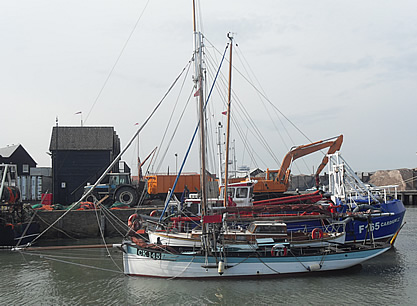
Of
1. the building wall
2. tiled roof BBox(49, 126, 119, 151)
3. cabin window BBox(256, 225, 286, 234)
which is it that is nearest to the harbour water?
cabin window BBox(256, 225, 286, 234)

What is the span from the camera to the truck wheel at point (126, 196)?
3831 cm

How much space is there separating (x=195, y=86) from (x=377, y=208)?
13.5 meters

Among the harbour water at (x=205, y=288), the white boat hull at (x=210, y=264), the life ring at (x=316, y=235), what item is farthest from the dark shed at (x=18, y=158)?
the life ring at (x=316, y=235)

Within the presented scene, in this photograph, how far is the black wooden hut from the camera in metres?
46.7

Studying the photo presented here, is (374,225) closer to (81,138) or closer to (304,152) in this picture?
(304,152)

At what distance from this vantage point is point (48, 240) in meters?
32.2

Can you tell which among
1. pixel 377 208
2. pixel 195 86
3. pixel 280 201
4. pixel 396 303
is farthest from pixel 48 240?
pixel 396 303

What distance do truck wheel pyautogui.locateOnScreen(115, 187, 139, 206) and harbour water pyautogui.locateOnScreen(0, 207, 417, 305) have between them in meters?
16.6

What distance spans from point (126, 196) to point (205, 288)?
22469 mm

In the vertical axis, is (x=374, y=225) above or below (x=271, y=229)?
below

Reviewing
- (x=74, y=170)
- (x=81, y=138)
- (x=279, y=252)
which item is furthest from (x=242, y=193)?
(x=81, y=138)

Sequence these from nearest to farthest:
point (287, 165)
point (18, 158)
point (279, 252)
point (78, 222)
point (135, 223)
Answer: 1. point (279, 252)
2. point (135, 223)
3. point (78, 222)
4. point (287, 165)
5. point (18, 158)

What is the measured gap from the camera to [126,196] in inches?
1518

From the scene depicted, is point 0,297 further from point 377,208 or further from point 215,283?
point 377,208
